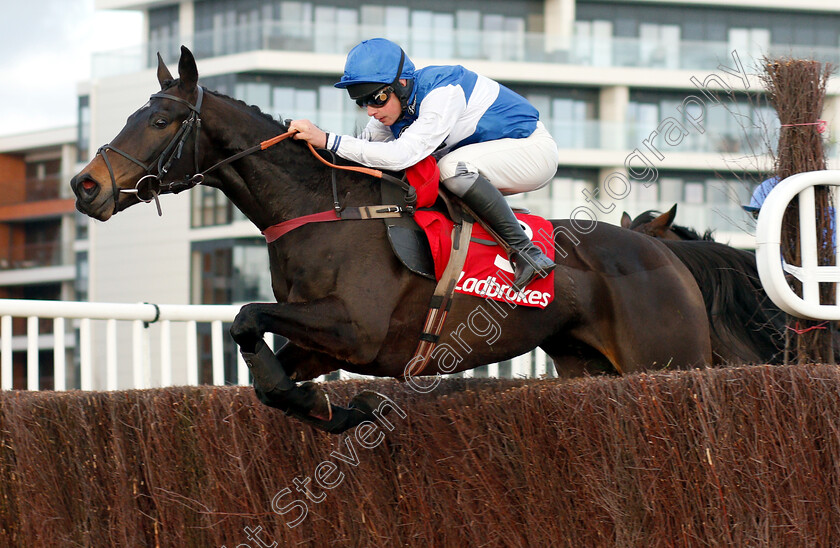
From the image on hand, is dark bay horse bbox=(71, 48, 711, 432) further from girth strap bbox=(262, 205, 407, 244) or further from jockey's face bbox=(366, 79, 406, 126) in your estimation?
jockey's face bbox=(366, 79, 406, 126)

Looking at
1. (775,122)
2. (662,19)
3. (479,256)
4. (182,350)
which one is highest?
(662,19)

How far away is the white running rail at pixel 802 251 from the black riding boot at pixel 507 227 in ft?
2.98

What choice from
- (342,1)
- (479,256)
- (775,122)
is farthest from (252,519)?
(342,1)

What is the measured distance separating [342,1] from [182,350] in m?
10.7

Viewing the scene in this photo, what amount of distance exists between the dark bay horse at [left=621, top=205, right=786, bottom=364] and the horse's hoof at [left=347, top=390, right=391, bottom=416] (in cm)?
178

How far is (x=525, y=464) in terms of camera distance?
3.61 meters

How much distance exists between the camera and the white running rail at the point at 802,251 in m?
3.95

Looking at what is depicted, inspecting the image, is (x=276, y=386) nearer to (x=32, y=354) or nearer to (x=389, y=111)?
(x=389, y=111)

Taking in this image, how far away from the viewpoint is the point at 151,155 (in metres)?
4.05

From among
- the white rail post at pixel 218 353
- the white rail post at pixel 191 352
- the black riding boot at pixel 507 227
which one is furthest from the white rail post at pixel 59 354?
the black riding boot at pixel 507 227

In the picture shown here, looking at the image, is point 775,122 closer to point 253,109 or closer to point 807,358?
point 807,358

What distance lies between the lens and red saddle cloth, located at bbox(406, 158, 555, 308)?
13.9ft

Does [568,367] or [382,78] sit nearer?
[382,78]

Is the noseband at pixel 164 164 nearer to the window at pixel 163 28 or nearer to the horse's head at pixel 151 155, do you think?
the horse's head at pixel 151 155
